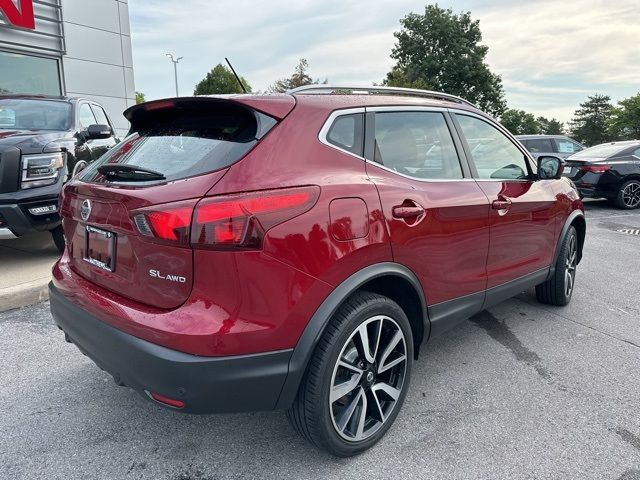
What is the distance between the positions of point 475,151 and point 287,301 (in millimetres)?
1905

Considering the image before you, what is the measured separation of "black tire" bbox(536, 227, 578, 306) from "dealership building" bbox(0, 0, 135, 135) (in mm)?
12748

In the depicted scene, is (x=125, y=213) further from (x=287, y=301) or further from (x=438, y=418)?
(x=438, y=418)

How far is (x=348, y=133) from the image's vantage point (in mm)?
2420

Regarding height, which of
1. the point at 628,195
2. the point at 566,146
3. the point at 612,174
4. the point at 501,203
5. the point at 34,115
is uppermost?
the point at 34,115

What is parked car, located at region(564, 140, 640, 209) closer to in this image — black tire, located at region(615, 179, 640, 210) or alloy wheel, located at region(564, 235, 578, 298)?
black tire, located at region(615, 179, 640, 210)

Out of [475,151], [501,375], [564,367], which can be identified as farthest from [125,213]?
[564,367]

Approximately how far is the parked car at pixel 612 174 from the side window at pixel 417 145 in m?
8.88

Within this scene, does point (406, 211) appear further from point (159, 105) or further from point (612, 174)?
point (612, 174)

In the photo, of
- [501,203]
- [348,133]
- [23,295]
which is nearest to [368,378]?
[348,133]

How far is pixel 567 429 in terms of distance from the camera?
2.57 metres

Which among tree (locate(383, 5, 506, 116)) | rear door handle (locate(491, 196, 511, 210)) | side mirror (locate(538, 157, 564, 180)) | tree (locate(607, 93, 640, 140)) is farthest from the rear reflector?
tree (locate(383, 5, 506, 116))

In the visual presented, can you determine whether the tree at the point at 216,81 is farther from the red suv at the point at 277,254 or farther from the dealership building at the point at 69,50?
the red suv at the point at 277,254

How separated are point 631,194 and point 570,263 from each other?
8.07m

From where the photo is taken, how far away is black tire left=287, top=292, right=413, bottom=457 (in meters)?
2.14
